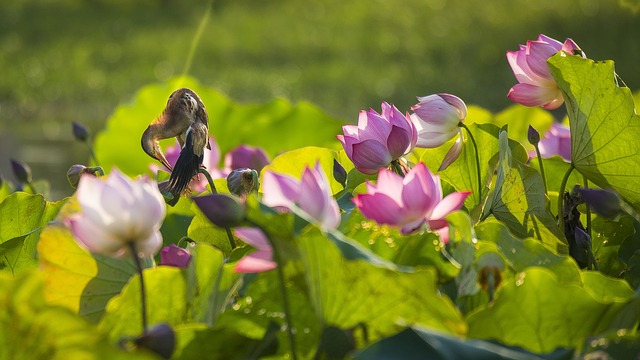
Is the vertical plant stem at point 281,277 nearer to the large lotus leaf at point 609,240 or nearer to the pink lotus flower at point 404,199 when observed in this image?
the pink lotus flower at point 404,199

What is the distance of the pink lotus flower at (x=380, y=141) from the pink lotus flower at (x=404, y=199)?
5.1 inches

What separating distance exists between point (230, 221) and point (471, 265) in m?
0.15

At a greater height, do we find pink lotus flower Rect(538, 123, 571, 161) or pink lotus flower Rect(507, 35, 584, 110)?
pink lotus flower Rect(507, 35, 584, 110)

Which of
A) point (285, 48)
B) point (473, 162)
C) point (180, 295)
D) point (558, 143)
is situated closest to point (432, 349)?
point (180, 295)

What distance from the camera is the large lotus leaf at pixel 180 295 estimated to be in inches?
21.0

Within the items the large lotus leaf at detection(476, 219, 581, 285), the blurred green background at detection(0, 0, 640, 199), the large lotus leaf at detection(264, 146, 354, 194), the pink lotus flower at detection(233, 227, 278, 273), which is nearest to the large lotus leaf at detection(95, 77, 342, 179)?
the large lotus leaf at detection(264, 146, 354, 194)

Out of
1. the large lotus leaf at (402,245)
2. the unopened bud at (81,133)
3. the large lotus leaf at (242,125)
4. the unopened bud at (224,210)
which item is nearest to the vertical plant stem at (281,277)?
the unopened bud at (224,210)

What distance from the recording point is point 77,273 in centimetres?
60

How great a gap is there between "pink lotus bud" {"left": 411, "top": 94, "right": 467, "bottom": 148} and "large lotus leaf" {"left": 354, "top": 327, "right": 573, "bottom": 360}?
1.08ft

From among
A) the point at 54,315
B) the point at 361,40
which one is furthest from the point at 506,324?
the point at 361,40

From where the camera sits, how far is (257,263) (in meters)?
0.51

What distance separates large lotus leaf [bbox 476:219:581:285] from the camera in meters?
0.59

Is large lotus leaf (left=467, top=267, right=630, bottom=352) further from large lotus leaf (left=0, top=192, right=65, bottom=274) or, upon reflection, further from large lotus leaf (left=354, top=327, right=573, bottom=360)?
large lotus leaf (left=0, top=192, right=65, bottom=274)

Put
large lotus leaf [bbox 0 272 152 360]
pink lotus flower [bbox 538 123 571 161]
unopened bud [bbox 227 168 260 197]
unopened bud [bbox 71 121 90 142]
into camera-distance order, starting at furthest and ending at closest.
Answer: unopened bud [bbox 71 121 90 142] → pink lotus flower [bbox 538 123 571 161] → unopened bud [bbox 227 168 260 197] → large lotus leaf [bbox 0 272 152 360]
